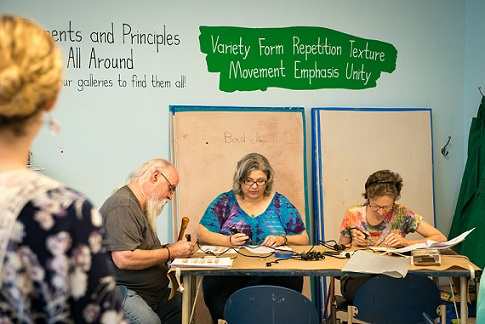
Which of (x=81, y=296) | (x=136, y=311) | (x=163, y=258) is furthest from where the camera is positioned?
(x=163, y=258)

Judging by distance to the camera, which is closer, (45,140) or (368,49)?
(45,140)

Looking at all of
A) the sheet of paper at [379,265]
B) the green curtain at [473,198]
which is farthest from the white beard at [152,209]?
the green curtain at [473,198]

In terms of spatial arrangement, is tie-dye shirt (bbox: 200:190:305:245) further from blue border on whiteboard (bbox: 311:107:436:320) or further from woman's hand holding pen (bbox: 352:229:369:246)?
blue border on whiteboard (bbox: 311:107:436:320)

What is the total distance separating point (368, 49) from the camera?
5129 mm

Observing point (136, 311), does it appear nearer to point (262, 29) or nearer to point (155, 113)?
point (155, 113)

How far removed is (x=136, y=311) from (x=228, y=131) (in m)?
1.91

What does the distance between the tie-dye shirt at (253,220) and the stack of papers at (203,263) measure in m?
0.67

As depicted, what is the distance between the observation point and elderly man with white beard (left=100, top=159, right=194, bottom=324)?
3309 millimetres

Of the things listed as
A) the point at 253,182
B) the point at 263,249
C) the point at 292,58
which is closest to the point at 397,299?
the point at 263,249

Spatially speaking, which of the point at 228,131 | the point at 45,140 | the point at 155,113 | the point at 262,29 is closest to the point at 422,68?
the point at 262,29

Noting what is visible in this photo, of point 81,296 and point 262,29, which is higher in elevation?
point 262,29

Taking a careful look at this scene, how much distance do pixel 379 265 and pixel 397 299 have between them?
19 cm

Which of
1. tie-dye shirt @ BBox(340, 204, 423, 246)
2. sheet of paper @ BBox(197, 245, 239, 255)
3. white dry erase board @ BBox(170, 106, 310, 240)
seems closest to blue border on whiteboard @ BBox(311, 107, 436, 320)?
white dry erase board @ BBox(170, 106, 310, 240)

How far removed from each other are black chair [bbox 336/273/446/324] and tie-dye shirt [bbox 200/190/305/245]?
986 mm
